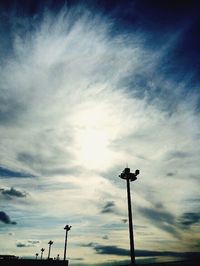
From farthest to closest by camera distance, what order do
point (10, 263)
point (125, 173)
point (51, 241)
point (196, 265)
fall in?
1. point (51, 241)
2. point (10, 263)
3. point (125, 173)
4. point (196, 265)

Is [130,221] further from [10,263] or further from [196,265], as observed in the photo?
[10,263]

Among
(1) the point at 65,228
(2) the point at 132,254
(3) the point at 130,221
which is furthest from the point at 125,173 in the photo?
(1) the point at 65,228

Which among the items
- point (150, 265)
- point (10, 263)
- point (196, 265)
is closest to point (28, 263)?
point (10, 263)

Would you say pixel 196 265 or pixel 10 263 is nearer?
pixel 196 265

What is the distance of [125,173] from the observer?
66.1 ft

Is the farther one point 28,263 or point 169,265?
point 28,263

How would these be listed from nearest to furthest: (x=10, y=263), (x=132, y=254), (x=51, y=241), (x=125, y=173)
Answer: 1. (x=132, y=254)
2. (x=125, y=173)
3. (x=10, y=263)
4. (x=51, y=241)

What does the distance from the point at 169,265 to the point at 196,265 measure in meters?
2.69

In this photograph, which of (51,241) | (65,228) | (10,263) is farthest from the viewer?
(51,241)

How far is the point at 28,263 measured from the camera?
164 feet

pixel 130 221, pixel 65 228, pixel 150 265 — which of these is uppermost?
pixel 65 228

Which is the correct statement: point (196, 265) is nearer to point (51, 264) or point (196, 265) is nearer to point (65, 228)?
point (65, 228)

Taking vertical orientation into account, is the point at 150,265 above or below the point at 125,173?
below

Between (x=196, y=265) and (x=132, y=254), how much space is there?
13.9ft
